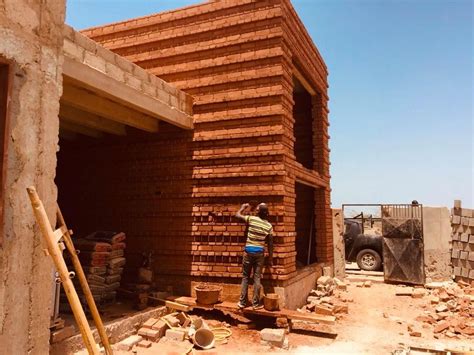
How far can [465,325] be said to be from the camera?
7344 mm

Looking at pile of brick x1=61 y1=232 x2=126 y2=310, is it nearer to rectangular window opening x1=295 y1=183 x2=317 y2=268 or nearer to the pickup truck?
rectangular window opening x1=295 y1=183 x2=317 y2=268

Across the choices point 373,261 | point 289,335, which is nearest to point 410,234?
point 373,261

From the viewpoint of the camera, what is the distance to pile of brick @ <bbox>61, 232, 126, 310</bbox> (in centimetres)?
655

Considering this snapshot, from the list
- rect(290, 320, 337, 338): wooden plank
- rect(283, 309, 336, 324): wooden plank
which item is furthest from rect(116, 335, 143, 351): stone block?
rect(290, 320, 337, 338): wooden plank

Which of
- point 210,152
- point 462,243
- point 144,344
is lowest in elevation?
point 144,344

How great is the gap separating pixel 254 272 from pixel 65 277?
455 cm

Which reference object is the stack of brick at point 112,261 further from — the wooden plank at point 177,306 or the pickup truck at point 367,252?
the pickup truck at point 367,252

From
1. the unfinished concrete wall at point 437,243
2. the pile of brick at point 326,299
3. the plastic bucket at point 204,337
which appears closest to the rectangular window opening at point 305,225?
the pile of brick at point 326,299

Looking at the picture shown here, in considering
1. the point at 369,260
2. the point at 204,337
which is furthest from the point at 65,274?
the point at 369,260

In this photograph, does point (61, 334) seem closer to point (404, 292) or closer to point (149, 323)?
point (149, 323)

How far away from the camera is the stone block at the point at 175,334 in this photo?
19.4 feet

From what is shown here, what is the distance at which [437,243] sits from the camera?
12.0 m

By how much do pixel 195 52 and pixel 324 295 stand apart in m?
6.35

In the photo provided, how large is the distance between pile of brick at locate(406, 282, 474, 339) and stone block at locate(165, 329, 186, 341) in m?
4.68
